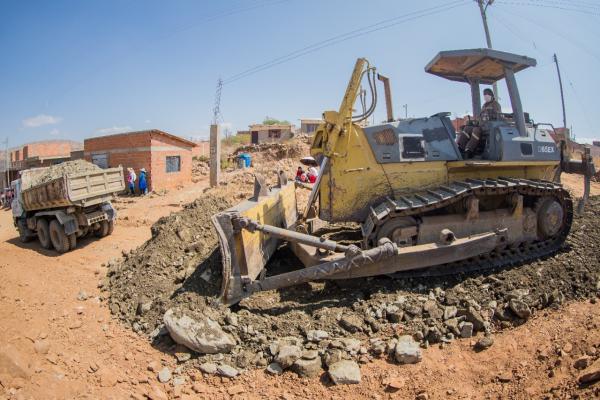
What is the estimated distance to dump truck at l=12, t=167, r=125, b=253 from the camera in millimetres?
9227

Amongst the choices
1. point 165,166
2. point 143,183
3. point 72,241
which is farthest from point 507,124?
point 165,166

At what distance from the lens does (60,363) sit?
414 centimetres

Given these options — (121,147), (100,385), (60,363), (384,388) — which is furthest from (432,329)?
(121,147)

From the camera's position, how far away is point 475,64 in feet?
21.6

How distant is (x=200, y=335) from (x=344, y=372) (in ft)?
4.89

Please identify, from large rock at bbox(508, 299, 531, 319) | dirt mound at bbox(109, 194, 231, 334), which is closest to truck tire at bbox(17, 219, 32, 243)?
dirt mound at bbox(109, 194, 231, 334)

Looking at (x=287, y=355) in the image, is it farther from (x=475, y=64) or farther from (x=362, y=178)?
(x=475, y=64)

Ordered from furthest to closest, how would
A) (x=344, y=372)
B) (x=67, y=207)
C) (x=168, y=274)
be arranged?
(x=67, y=207) → (x=168, y=274) → (x=344, y=372)

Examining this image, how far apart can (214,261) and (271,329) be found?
1.49 m

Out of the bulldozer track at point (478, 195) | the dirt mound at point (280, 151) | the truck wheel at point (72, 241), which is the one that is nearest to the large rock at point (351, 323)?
the bulldozer track at point (478, 195)

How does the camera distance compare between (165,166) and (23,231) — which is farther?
(165,166)

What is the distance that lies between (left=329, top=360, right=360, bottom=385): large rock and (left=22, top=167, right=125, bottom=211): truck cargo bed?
300 inches

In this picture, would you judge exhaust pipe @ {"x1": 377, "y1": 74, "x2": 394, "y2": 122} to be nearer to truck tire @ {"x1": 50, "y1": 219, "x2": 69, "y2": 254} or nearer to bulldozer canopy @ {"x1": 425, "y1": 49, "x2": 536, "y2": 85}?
bulldozer canopy @ {"x1": 425, "y1": 49, "x2": 536, "y2": 85}

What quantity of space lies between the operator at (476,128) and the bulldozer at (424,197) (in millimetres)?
84
